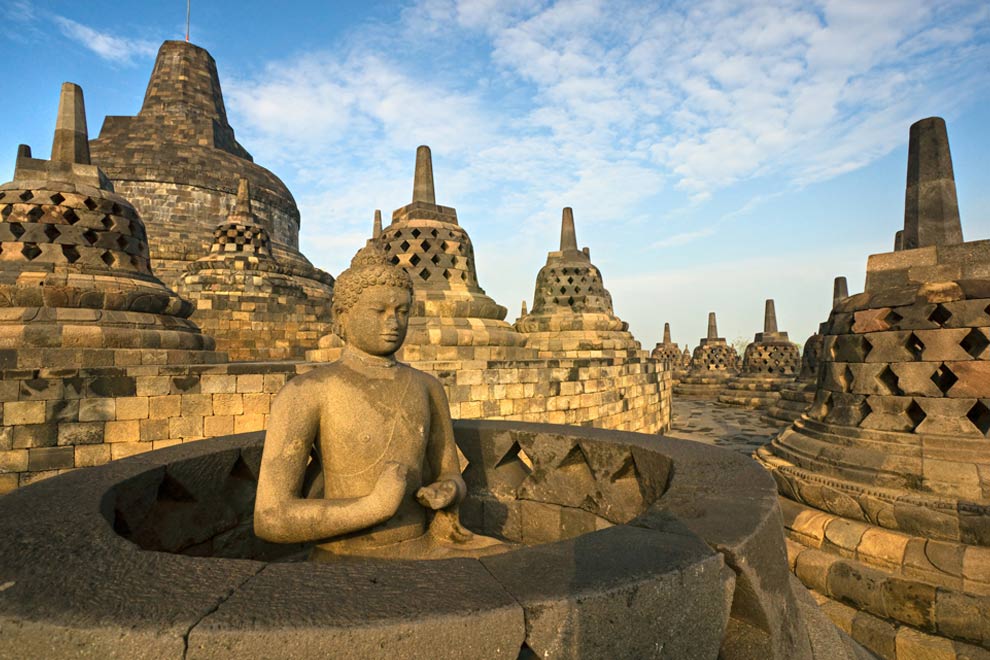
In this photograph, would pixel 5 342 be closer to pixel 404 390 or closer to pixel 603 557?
pixel 404 390

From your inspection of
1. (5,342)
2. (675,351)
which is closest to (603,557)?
(5,342)

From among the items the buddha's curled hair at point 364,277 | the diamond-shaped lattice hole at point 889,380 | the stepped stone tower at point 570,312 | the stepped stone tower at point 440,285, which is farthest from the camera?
the stepped stone tower at point 570,312

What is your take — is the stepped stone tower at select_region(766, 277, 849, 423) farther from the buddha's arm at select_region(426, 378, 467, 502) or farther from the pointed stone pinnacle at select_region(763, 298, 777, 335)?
the buddha's arm at select_region(426, 378, 467, 502)

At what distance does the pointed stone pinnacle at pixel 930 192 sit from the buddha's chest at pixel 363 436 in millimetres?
5141

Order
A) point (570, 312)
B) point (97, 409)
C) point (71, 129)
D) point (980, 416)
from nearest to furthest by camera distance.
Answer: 1. point (980, 416)
2. point (97, 409)
3. point (71, 129)
4. point (570, 312)

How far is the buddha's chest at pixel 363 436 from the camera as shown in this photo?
212 centimetres

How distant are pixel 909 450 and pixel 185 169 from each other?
85.7ft

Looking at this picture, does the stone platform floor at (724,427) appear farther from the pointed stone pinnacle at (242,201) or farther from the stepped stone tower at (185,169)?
the pointed stone pinnacle at (242,201)

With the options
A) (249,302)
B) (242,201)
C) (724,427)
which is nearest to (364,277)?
(724,427)

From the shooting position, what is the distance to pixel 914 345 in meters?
4.00

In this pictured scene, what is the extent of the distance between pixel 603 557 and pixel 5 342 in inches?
270

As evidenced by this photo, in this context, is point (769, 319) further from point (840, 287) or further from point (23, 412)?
point (23, 412)

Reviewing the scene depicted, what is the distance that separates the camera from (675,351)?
30.4 meters

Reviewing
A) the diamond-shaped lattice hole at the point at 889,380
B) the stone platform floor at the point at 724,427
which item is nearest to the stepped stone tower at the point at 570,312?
the stone platform floor at the point at 724,427
